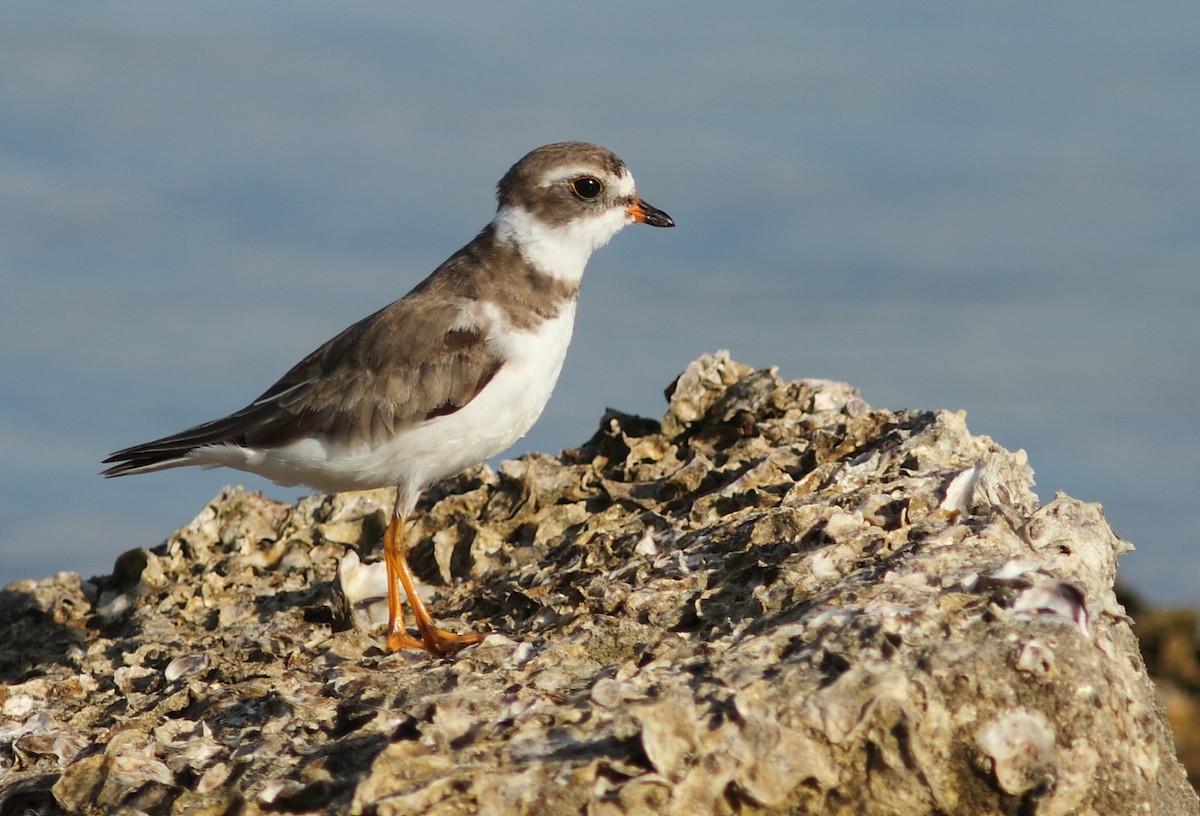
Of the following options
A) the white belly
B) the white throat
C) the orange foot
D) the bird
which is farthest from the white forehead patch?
the orange foot

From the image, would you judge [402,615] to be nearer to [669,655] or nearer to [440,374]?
[440,374]

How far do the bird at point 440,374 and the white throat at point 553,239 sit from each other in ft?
0.04

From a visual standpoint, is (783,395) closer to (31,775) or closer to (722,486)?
(722,486)

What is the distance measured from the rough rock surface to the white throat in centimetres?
150

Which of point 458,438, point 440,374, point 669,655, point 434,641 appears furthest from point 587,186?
point 669,655

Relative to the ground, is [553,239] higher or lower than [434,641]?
higher

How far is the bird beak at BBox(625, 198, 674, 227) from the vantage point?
34.2ft

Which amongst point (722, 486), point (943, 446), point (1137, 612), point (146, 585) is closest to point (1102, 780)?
point (943, 446)

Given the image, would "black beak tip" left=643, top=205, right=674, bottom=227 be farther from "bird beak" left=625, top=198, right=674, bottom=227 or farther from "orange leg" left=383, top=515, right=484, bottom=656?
"orange leg" left=383, top=515, right=484, bottom=656

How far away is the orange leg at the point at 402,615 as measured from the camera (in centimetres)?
792

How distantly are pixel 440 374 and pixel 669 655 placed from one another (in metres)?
3.52

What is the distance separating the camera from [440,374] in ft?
29.9

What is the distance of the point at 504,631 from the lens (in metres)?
7.90

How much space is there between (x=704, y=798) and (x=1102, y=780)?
189 cm
